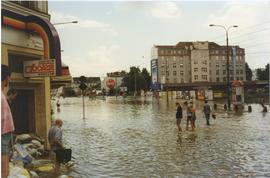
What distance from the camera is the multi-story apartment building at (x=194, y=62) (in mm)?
162750

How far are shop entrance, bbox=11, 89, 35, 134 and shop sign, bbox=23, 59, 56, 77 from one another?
1144mm

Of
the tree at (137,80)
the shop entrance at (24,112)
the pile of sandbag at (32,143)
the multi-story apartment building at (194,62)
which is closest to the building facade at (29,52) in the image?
the shop entrance at (24,112)

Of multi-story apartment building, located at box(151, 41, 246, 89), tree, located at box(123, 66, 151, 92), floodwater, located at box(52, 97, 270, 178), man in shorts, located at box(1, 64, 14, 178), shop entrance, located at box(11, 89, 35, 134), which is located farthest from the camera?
multi-story apartment building, located at box(151, 41, 246, 89)

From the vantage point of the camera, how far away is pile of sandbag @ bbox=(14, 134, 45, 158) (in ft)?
47.2

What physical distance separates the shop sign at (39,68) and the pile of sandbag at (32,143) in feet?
6.60

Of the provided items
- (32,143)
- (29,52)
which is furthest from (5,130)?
(29,52)

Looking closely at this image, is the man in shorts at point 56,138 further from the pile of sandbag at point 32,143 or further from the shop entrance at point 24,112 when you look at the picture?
the shop entrance at point 24,112

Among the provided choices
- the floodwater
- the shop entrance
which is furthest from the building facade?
the floodwater

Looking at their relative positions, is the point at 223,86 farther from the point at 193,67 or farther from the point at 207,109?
the point at 207,109

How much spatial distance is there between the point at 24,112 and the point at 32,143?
194 cm

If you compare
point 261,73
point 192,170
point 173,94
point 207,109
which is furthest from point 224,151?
point 261,73

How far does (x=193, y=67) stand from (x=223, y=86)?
6109 cm

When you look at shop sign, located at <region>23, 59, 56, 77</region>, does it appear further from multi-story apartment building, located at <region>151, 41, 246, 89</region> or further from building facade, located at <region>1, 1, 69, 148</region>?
multi-story apartment building, located at <region>151, 41, 246, 89</region>

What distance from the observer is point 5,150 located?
14.8 ft
